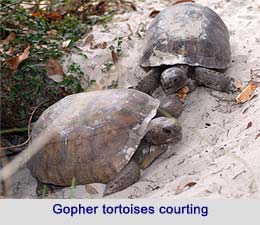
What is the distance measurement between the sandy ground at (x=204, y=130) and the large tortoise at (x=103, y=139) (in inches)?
4.2

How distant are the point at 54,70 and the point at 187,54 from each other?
44.0 inches

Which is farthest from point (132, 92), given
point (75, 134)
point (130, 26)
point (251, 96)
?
point (130, 26)

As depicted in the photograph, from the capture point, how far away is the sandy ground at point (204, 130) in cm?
300

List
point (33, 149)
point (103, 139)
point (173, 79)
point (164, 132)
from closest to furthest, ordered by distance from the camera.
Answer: point (103, 139)
point (164, 132)
point (33, 149)
point (173, 79)

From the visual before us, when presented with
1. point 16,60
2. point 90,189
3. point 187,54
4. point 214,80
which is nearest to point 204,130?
point 214,80

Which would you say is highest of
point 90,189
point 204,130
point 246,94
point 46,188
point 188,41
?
point 188,41

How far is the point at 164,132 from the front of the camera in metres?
3.67

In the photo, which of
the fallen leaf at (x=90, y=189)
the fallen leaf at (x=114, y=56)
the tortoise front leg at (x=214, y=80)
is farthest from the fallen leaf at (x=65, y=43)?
the fallen leaf at (x=90, y=189)

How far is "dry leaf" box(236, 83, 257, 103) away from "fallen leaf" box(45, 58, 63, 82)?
1496mm

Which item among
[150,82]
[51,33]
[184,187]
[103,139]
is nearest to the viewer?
[184,187]

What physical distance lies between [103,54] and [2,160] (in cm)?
133

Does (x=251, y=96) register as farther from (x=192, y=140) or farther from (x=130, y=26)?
(x=130, y=26)

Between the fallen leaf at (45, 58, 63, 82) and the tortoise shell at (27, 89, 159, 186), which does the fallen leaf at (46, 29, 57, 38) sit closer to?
the fallen leaf at (45, 58, 63, 82)

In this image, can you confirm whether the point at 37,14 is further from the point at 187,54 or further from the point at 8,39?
the point at 187,54
